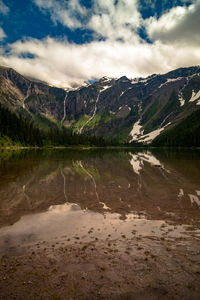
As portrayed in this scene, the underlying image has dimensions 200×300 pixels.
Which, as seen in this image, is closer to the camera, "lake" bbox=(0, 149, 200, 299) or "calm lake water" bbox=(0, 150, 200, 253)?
"lake" bbox=(0, 149, 200, 299)

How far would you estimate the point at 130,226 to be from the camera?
39.8 feet

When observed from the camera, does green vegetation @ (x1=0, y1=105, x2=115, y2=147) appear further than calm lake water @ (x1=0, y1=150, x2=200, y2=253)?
Yes

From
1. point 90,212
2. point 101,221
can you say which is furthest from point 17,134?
point 101,221

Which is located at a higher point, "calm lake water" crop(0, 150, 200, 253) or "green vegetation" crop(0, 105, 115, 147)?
"green vegetation" crop(0, 105, 115, 147)

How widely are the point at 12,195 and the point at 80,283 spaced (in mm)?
13900

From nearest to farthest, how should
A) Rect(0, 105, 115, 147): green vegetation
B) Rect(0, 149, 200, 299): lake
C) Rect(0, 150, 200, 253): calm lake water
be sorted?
Rect(0, 149, 200, 299): lake → Rect(0, 150, 200, 253): calm lake water → Rect(0, 105, 115, 147): green vegetation

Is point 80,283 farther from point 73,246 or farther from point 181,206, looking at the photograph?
point 181,206

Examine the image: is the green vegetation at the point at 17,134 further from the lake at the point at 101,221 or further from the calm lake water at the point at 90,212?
the lake at the point at 101,221

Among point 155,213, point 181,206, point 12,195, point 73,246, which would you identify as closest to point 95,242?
point 73,246

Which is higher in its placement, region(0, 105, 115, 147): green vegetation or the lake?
region(0, 105, 115, 147): green vegetation

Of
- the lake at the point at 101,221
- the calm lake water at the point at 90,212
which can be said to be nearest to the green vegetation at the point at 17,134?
the calm lake water at the point at 90,212

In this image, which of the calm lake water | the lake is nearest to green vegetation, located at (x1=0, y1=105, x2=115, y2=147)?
the calm lake water

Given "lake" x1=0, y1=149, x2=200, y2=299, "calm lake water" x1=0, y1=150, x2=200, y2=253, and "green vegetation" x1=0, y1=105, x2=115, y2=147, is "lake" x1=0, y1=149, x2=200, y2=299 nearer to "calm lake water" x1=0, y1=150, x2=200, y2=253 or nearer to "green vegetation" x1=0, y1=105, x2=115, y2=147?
"calm lake water" x1=0, y1=150, x2=200, y2=253

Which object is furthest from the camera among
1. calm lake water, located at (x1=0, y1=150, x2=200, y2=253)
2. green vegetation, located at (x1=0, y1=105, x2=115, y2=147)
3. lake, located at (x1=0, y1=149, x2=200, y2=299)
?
green vegetation, located at (x1=0, y1=105, x2=115, y2=147)
